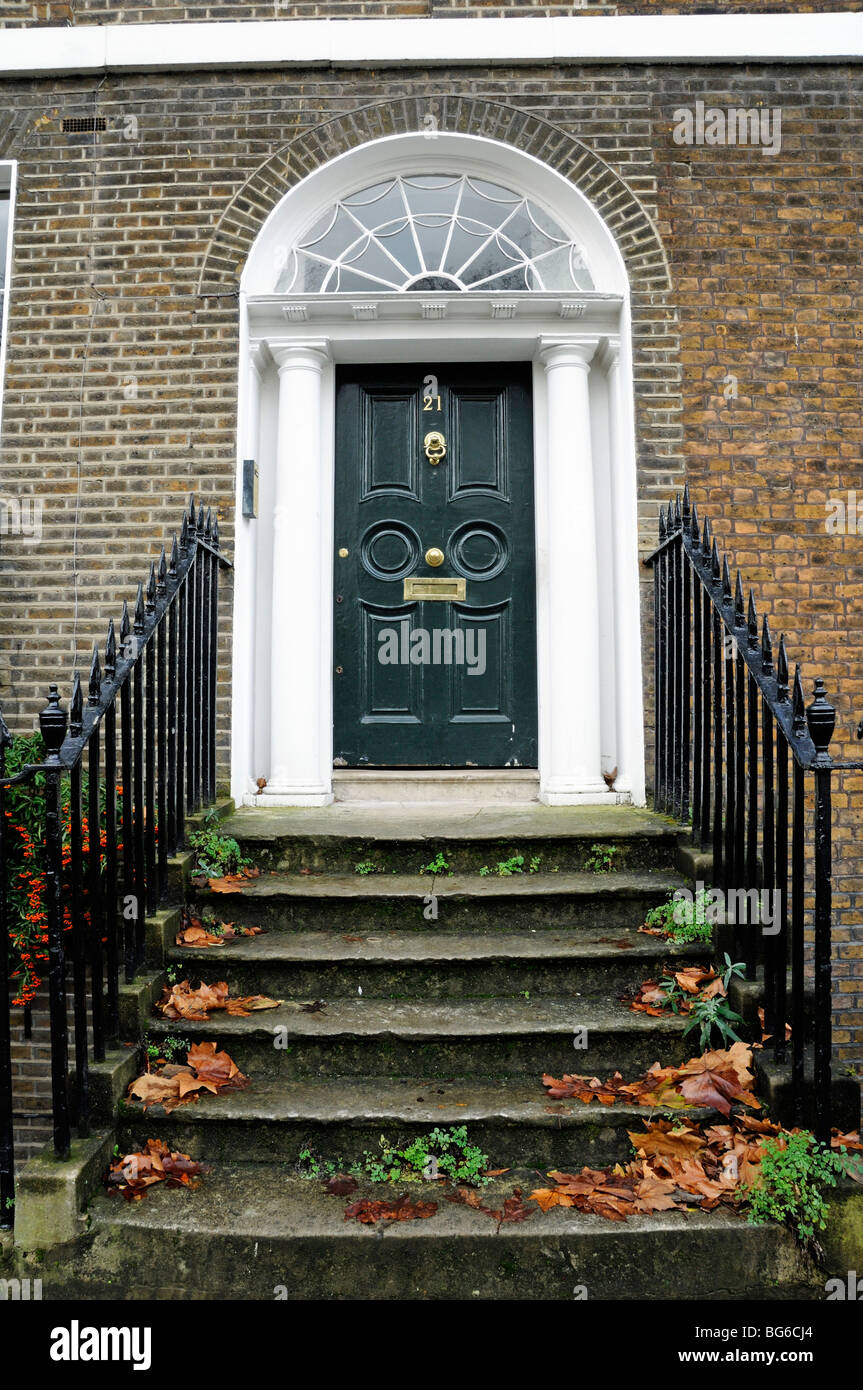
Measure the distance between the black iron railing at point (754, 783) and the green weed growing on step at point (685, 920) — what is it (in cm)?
11

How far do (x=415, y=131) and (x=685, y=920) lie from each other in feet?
14.2

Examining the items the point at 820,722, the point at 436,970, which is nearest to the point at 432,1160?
the point at 436,970

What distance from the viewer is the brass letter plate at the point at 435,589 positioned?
536cm

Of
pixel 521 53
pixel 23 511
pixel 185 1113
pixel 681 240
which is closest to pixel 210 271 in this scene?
pixel 23 511

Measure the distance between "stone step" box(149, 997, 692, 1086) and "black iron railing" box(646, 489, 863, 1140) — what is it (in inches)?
16.0

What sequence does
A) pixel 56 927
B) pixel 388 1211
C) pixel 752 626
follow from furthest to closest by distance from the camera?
pixel 752 626, pixel 56 927, pixel 388 1211

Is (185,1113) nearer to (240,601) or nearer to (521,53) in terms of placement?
(240,601)

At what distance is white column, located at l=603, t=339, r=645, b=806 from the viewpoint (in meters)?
4.93

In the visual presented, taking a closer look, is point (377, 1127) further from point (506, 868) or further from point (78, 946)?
point (506, 868)

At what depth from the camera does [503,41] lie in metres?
5.15

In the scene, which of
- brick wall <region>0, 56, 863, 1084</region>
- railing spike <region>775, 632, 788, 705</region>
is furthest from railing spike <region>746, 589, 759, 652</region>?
brick wall <region>0, 56, 863, 1084</region>

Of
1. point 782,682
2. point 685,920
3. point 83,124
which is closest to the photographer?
point 782,682

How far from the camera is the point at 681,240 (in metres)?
5.10

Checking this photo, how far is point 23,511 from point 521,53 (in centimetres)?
361
